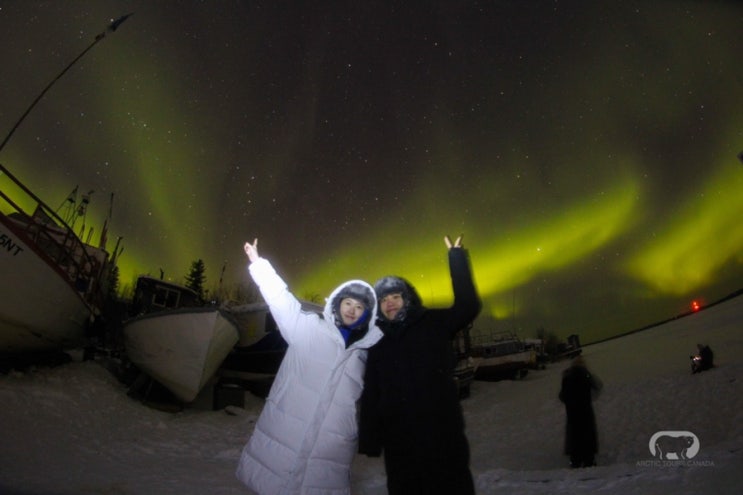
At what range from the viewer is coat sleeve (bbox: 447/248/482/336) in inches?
94.4

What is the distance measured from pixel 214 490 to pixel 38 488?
186cm

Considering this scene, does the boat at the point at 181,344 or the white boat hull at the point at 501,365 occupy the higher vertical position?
the boat at the point at 181,344

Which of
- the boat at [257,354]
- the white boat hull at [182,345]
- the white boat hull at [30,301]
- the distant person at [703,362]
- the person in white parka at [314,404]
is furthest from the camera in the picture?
the boat at [257,354]

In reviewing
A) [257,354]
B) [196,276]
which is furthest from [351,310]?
[196,276]

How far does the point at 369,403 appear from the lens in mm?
2359

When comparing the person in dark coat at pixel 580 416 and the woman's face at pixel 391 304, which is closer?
the woman's face at pixel 391 304

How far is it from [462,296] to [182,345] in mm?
9783

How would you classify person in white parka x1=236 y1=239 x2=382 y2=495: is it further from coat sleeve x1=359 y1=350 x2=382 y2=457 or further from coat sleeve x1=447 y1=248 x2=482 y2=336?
coat sleeve x1=447 y1=248 x2=482 y2=336

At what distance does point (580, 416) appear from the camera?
7027 millimetres

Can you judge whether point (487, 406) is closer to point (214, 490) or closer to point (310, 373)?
point (214, 490)

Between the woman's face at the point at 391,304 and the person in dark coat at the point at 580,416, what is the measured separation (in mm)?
6412

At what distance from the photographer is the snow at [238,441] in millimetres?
4605

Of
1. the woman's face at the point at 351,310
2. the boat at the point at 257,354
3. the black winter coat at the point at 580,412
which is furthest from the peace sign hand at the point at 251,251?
the boat at the point at 257,354

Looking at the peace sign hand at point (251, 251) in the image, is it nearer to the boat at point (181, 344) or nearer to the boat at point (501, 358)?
the boat at point (181, 344)
